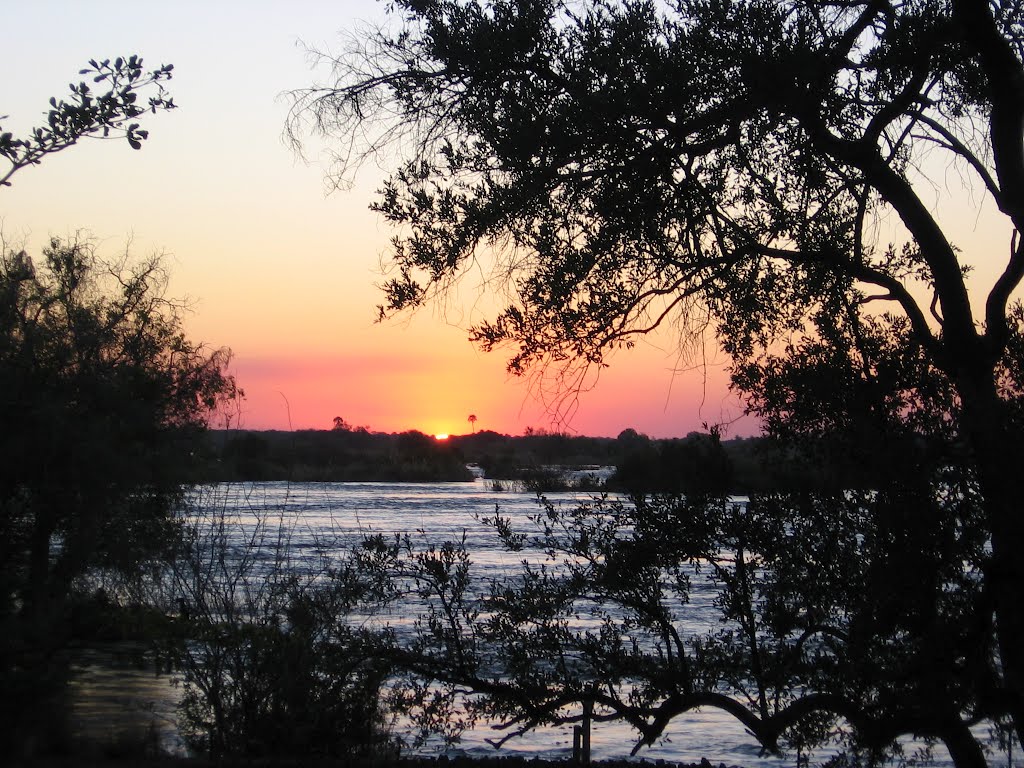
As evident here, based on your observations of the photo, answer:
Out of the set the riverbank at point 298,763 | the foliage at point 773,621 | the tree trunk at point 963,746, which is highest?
the foliage at point 773,621

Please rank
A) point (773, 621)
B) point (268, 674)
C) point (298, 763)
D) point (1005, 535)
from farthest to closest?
point (268, 674)
point (298, 763)
point (773, 621)
point (1005, 535)

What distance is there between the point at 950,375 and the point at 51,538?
19.1 ft

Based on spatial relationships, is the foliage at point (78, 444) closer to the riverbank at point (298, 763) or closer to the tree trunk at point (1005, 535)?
the riverbank at point (298, 763)

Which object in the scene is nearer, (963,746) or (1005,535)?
(1005,535)

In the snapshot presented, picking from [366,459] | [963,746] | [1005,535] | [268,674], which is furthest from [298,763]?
[366,459]

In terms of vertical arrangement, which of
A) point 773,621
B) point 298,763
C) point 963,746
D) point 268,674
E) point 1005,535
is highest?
point 1005,535

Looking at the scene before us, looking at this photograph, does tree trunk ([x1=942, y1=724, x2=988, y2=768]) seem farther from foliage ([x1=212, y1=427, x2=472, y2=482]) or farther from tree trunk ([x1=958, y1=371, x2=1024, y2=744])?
foliage ([x1=212, y1=427, x2=472, y2=482])

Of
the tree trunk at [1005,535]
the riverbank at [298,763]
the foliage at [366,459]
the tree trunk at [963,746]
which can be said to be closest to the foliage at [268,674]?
the riverbank at [298,763]

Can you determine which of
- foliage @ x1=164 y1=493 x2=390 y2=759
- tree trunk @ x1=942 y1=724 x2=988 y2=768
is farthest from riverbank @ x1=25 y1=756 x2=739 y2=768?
tree trunk @ x1=942 y1=724 x2=988 y2=768

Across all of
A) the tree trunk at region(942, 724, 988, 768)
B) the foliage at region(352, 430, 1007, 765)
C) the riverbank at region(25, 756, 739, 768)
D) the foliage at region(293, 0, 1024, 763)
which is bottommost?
the riverbank at region(25, 756, 739, 768)

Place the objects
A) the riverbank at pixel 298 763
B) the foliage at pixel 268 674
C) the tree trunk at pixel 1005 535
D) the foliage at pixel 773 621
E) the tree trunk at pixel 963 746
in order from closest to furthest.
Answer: the tree trunk at pixel 1005 535 → the foliage at pixel 773 621 → the tree trunk at pixel 963 746 → the riverbank at pixel 298 763 → the foliage at pixel 268 674

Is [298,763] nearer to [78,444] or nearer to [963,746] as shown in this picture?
[78,444]

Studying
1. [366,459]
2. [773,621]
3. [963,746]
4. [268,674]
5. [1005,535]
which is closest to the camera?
[1005,535]

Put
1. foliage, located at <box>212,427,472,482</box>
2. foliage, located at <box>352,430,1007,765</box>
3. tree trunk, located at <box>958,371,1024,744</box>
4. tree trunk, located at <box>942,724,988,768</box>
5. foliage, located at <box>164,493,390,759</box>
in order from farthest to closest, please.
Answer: foliage, located at <box>212,427,472,482</box> → foliage, located at <box>164,493,390,759</box> → tree trunk, located at <box>942,724,988,768</box> → foliage, located at <box>352,430,1007,765</box> → tree trunk, located at <box>958,371,1024,744</box>
